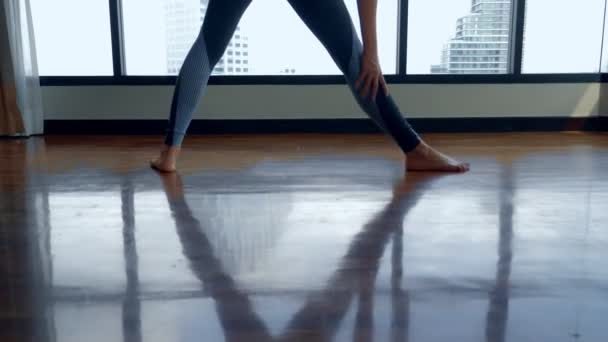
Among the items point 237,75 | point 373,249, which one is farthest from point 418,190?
point 237,75

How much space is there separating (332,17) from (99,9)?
6.06 feet

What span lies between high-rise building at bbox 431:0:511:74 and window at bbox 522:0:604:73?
0.41 ft

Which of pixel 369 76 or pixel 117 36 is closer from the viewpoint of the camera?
pixel 369 76

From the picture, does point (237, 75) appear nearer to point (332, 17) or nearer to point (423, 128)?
point (423, 128)

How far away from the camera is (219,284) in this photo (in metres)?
0.85

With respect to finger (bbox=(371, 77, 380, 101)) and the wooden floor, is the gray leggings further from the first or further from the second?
the wooden floor

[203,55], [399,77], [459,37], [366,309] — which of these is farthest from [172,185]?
[459,37]

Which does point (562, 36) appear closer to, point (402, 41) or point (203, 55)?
point (402, 41)

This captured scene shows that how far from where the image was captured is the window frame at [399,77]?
2977 millimetres

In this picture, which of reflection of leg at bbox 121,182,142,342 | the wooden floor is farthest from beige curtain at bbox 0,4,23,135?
reflection of leg at bbox 121,182,142,342

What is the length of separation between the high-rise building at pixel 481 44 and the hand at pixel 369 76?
1520 millimetres

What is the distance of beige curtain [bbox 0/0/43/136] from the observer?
273 cm

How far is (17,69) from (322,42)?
6.07 feet

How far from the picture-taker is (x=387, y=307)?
0.77 m
